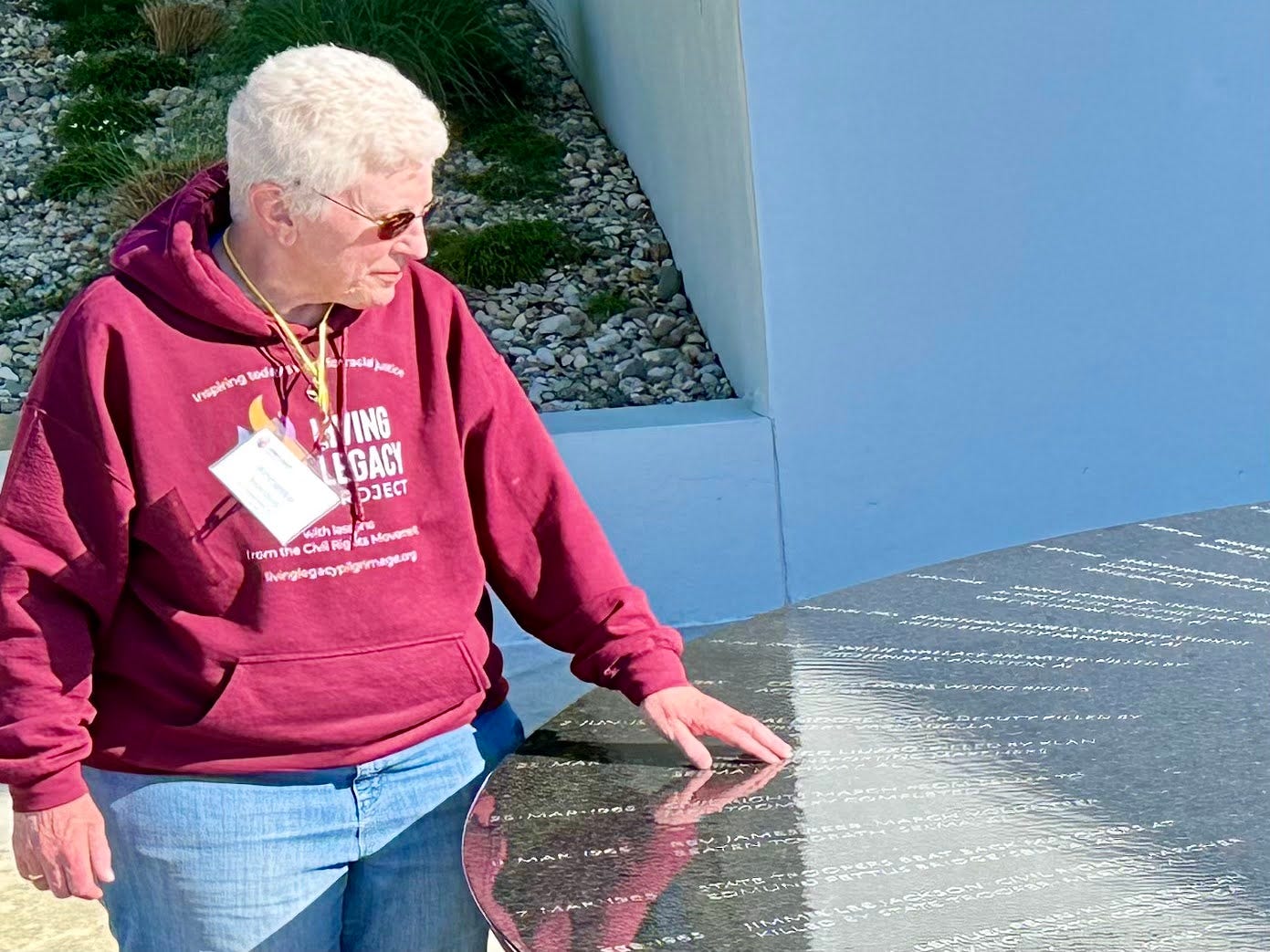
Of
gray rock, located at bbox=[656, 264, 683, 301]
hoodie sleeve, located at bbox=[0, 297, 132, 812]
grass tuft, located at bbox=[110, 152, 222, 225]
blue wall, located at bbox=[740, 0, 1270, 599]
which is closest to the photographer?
hoodie sleeve, located at bbox=[0, 297, 132, 812]

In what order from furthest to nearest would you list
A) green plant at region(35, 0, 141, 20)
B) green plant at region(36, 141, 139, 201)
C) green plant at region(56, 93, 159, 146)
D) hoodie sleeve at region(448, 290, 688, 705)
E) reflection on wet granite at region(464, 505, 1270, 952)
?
green plant at region(35, 0, 141, 20), green plant at region(56, 93, 159, 146), green plant at region(36, 141, 139, 201), hoodie sleeve at region(448, 290, 688, 705), reflection on wet granite at region(464, 505, 1270, 952)

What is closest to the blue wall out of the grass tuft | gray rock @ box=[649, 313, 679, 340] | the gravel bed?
the gravel bed

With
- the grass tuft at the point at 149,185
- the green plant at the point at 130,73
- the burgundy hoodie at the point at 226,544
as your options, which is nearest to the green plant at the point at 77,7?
the green plant at the point at 130,73

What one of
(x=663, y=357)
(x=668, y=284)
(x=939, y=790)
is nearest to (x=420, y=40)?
(x=668, y=284)

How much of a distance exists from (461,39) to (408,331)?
4688mm

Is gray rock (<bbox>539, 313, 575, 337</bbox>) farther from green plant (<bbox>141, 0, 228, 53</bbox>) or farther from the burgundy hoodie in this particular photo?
the burgundy hoodie

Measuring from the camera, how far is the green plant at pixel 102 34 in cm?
721

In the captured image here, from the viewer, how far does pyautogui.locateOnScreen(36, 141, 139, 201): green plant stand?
20.3 ft

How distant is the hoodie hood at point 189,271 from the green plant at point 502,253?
3.75 m

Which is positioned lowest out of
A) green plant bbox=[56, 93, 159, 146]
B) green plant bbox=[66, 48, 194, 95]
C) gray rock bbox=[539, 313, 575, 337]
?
gray rock bbox=[539, 313, 575, 337]

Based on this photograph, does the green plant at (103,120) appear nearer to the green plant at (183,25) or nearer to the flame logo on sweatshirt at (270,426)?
the green plant at (183,25)

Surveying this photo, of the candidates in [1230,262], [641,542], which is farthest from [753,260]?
[1230,262]

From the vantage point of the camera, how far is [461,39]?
623 cm

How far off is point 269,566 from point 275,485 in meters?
0.09
